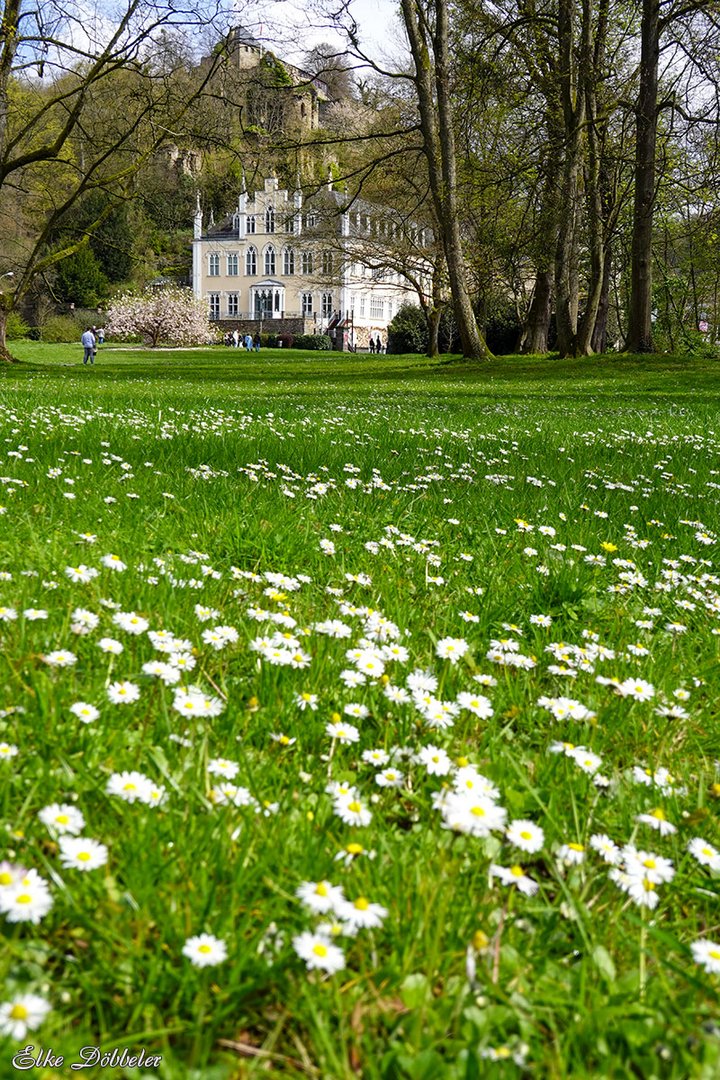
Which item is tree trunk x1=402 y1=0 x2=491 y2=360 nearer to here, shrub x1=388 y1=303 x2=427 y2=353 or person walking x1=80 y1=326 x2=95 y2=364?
person walking x1=80 y1=326 x2=95 y2=364

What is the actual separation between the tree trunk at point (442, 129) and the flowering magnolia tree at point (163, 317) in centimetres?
3506

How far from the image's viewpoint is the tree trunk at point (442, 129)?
70.2ft

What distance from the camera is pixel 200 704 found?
1.88 meters

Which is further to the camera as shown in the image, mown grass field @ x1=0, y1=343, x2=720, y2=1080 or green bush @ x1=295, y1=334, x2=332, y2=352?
green bush @ x1=295, y1=334, x2=332, y2=352

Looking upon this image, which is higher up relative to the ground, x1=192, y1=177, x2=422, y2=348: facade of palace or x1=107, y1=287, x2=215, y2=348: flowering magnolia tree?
x1=192, y1=177, x2=422, y2=348: facade of palace

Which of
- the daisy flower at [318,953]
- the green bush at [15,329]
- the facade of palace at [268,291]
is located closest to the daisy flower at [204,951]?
the daisy flower at [318,953]

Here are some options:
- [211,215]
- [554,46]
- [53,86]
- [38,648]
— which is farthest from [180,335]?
[38,648]

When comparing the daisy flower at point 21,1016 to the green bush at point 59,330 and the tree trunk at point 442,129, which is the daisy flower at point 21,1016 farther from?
the green bush at point 59,330

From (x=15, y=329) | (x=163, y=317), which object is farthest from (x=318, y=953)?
(x=15, y=329)

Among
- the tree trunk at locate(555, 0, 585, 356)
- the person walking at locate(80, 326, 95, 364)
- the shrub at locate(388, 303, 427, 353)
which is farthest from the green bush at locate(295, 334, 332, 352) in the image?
the tree trunk at locate(555, 0, 585, 356)

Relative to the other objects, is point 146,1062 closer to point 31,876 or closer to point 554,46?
point 31,876

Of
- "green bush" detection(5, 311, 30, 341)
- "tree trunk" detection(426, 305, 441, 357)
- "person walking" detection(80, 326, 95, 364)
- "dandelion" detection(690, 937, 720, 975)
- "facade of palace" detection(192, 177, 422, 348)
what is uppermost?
"facade of palace" detection(192, 177, 422, 348)

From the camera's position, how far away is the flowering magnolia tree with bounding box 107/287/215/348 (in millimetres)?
56125

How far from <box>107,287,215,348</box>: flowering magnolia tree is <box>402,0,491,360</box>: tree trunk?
115 feet
